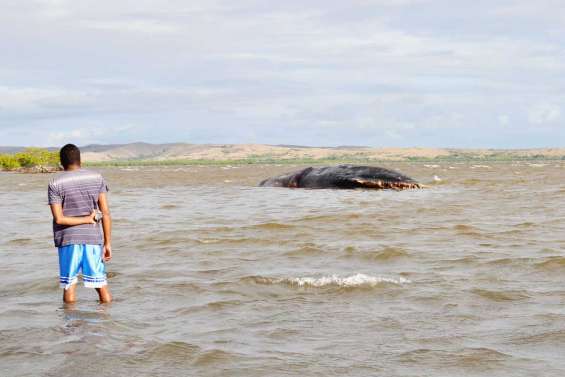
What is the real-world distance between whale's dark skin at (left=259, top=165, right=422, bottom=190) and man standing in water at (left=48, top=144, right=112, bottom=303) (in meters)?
17.6

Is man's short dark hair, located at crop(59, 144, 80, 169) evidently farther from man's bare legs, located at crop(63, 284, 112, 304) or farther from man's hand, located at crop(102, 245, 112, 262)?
man's bare legs, located at crop(63, 284, 112, 304)

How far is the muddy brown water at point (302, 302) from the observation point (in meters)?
5.25

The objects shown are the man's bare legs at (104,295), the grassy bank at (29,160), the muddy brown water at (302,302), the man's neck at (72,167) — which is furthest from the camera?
the grassy bank at (29,160)

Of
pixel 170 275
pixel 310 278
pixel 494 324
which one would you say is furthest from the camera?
pixel 170 275

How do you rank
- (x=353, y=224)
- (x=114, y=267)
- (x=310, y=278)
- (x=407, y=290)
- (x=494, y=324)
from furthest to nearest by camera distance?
(x=353, y=224) < (x=114, y=267) < (x=310, y=278) < (x=407, y=290) < (x=494, y=324)

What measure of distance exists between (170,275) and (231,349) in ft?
11.5

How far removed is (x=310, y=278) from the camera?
826cm

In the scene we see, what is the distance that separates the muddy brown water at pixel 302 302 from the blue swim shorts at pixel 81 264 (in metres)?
0.29

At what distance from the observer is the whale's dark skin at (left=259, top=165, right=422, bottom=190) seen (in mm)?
24266

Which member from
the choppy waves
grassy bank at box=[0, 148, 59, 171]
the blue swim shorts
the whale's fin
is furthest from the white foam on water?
grassy bank at box=[0, 148, 59, 171]

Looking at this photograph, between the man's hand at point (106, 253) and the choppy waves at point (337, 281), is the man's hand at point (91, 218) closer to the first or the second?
the man's hand at point (106, 253)

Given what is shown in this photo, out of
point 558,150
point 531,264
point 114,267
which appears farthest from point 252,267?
point 558,150

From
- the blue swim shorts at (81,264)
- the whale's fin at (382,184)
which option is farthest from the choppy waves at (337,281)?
the whale's fin at (382,184)

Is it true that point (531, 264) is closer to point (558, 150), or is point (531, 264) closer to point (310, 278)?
point (310, 278)
